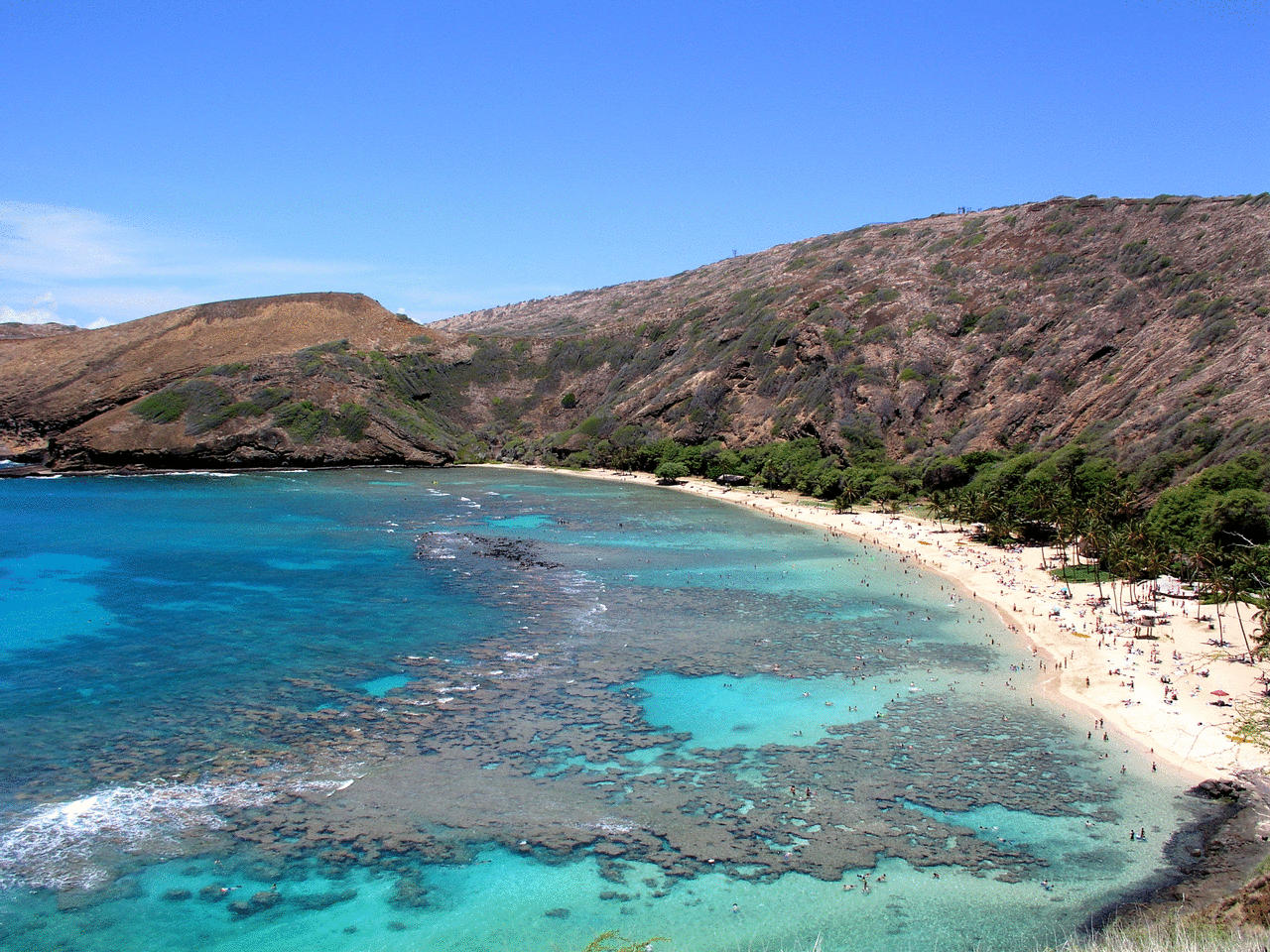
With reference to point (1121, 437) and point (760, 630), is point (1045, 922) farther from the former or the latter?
point (1121, 437)

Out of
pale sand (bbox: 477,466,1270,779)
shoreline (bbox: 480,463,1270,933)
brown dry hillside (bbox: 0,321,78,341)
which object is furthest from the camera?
brown dry hillside (bbox: 0,321,78,341)

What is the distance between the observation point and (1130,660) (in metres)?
35.3

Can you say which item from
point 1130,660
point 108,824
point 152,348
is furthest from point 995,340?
point 152,348

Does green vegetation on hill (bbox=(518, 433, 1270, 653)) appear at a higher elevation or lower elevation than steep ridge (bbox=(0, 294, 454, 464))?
lower

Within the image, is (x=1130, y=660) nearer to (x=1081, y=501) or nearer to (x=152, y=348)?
(x=1081, y=501)

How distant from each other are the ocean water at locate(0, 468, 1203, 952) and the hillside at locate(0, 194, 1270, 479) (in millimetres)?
34869

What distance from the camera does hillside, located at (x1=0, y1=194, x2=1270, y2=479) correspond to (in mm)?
76625

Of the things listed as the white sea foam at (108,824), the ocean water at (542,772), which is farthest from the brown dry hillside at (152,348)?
the white sea foam at (108,824)

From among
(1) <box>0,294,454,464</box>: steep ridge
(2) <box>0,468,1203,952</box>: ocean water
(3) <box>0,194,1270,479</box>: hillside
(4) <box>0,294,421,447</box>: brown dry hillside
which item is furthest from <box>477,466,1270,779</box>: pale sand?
(4) <box>0,294,421,447</box>: brown dry hillside

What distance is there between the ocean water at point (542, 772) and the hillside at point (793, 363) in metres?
34.9

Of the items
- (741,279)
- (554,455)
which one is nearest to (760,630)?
(554,455)

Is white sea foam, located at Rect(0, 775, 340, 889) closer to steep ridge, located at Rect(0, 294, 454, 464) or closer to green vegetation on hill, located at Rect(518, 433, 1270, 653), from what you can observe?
green vegetation on hill, located at Rect(518, 433, 1270, 653)

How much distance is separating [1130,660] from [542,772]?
23807 millimetres

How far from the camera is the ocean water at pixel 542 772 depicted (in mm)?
19656
